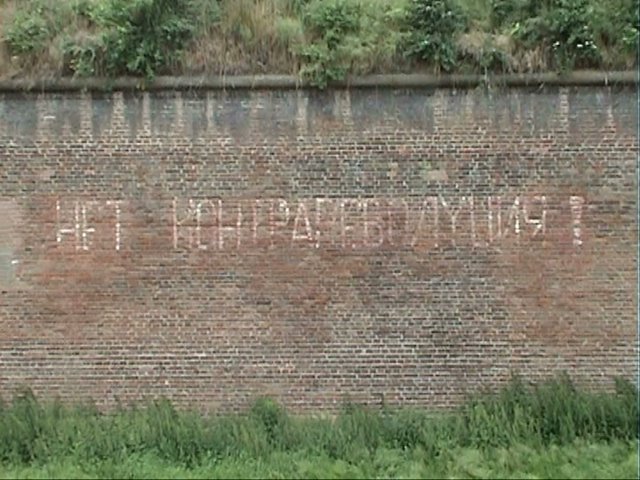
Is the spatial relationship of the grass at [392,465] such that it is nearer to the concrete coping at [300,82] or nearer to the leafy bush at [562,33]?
the concrete coping at [300,82]

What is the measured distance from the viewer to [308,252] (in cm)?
927

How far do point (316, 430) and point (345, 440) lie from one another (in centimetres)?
37

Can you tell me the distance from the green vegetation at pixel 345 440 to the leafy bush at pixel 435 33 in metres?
3.85

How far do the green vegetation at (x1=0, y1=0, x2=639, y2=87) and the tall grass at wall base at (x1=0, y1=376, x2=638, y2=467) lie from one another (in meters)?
3.84

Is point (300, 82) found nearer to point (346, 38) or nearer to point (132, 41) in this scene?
point (346, 38)

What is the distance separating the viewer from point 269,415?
889 cm

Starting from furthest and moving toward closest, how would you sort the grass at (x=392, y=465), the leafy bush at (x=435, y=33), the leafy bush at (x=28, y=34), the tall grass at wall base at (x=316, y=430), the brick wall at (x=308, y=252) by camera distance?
the leafy bush at (x=28, y=34) < the leafy bush at (x=435, y=33) < the brick wall at (x=308, y=252) < the tall grass at wall base at (x=316, y=430) < the grass at (x=392, y=465)

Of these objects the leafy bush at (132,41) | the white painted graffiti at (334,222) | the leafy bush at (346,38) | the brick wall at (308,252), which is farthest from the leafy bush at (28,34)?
the leafy bush at (346,38)

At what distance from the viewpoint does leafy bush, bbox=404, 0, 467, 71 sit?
9.33 m

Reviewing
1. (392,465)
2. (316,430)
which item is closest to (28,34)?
(316,430)

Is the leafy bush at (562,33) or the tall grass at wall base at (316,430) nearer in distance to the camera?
the tall grass at wall base at (316,430)

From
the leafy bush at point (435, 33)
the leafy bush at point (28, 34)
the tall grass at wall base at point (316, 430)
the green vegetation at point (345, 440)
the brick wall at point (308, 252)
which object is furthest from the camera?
the leafy bush at point (28, 34)

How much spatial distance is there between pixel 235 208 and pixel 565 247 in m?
3.83

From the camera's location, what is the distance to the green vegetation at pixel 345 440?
7566 millimetres
